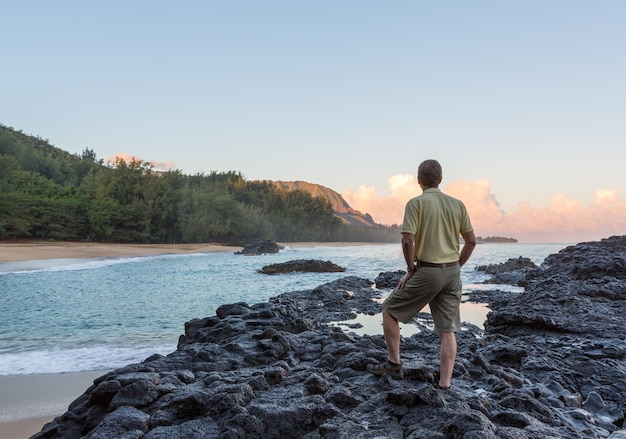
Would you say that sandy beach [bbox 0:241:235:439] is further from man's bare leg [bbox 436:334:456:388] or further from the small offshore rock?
the small offshore rock

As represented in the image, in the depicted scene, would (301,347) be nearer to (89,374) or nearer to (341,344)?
(341,344)

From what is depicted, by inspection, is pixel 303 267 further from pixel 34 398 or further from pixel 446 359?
pixel 446 359

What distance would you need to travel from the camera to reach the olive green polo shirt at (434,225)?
3137 millimetres

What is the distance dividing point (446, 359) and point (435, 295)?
0.47m

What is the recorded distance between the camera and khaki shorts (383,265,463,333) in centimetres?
313

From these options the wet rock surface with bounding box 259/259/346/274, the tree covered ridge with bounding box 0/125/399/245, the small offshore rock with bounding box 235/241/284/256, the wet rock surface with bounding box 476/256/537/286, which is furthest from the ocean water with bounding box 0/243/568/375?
the small offshore rock with bounding box 235/241/284/256

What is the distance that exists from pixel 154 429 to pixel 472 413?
1997mm

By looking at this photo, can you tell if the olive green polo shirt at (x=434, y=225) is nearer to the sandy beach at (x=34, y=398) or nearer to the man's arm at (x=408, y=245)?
the man's arm at (x=408, y=245)

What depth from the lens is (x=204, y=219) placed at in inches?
2172

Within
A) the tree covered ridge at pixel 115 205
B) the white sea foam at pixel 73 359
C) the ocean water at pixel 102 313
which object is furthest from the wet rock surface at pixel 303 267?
the tree covered ridge at pixel 115 205

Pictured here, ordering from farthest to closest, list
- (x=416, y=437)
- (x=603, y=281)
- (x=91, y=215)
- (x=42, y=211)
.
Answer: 1. (x=91, y=215)
2. (x=42, y=211)
3. (x=603, y=281)
4. (x=416, y=437)

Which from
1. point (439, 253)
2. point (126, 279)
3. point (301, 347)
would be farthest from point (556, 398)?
point (126, 279)

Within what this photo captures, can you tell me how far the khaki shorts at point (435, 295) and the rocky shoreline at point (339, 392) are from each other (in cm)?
46

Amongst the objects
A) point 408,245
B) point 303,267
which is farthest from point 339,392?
point 303,267
